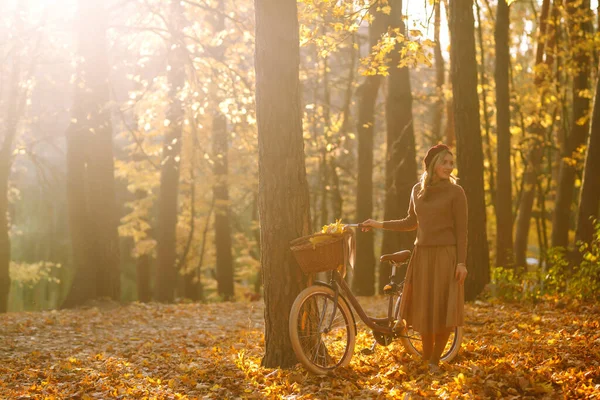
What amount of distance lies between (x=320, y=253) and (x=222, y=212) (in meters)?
15.4

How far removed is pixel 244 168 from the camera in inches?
968

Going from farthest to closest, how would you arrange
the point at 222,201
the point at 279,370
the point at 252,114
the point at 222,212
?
1. the point at 222,212
2. the point at 222,201
3. the point at 252,114
4. the point at 279,370

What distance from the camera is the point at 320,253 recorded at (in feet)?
21.6

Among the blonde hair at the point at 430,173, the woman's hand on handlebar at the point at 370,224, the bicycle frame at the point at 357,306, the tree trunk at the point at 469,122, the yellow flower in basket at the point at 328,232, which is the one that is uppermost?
the tree trunk at the point at 469,122

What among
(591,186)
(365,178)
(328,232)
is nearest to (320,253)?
(328,232)

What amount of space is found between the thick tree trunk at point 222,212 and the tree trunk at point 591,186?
10918 mm

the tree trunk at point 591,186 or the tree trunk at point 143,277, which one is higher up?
the tree trunk at point 591,186

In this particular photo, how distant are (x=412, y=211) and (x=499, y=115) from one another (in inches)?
434

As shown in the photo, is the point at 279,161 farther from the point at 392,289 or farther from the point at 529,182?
the point at 529,182

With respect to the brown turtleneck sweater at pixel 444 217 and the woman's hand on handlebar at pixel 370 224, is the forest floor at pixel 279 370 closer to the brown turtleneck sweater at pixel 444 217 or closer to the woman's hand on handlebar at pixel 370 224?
the brown turtleneck sweater at pixel 444 217

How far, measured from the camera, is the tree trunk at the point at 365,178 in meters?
17.5

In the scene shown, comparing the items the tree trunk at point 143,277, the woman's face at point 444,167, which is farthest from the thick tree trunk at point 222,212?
the woman's face at point 444,167

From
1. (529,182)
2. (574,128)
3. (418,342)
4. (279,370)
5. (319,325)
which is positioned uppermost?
(574,128)

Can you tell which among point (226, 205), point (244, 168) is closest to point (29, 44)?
point (226, 205)
